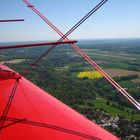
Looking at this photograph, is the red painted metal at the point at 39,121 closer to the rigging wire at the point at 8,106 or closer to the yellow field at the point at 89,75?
the rigging wire at the point at 8,106

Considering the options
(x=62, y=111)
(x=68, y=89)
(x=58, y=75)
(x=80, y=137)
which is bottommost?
(x=80, y=137)

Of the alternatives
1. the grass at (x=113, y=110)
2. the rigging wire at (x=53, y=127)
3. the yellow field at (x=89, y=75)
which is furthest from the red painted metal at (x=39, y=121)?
the yellow field at (x=89, y=75)

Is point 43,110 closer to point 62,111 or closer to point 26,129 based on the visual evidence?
point 62,111

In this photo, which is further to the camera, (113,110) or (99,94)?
(99,94)

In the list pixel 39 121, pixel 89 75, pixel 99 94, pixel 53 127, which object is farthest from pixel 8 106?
pixel 89 75

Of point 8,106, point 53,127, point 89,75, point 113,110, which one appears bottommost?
point 53,127

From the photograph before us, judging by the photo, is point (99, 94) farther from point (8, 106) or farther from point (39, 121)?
point (39, 121)

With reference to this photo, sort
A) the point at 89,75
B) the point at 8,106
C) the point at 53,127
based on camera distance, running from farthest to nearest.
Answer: the point at 89,75 < the point at 8,106 < the point at 53,127

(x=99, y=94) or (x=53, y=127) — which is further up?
(x=99, y=94)

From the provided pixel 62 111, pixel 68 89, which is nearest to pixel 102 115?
pixel 68 89
